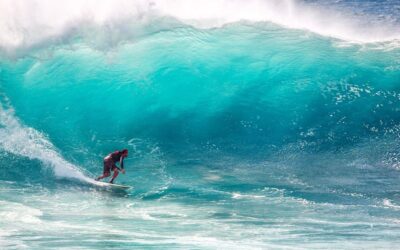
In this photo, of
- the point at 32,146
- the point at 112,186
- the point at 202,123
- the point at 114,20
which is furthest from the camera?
the point at 114,20

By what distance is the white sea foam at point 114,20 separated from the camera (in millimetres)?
16172

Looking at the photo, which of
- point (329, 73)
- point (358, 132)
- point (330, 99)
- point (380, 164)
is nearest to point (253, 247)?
point (380, 164)

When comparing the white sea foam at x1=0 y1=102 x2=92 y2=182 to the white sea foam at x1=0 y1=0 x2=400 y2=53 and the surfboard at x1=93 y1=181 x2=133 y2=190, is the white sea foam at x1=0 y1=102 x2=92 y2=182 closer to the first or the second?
A: the surfboard at x1=93 y1=181 x2=133 y2=190

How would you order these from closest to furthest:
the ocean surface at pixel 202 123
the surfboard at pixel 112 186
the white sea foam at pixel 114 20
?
the ocean surface at pixel 202 123
the surfboard at pixel 112 186
the white sea foam at pixel 114 20

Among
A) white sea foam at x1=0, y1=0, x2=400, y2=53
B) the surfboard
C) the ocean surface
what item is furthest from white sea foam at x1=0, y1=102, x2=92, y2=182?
white sea foam at x1=0, y1=0, x2=400, y2=53

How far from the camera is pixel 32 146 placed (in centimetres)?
1261

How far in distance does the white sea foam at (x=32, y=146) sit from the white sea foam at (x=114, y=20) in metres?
3.45

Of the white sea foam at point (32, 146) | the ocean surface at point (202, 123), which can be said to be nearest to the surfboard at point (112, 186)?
the ocean surface at point (202, 123)

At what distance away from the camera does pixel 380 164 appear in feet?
37.6

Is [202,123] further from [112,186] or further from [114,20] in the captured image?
[114,20]

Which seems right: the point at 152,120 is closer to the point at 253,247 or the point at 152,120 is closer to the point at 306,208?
the point at 306,208

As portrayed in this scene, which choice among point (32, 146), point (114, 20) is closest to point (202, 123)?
point (32, 146)

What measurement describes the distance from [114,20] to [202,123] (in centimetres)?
458

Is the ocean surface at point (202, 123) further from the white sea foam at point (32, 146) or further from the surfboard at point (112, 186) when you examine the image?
the surfboard at point (112, 186)
